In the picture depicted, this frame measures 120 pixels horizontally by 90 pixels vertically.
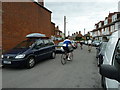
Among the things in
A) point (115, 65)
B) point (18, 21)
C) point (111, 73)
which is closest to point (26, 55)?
point (115, 65)

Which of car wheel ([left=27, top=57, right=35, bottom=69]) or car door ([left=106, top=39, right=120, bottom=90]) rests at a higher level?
car door ([left=106, top=39, right=120, bottom=90])

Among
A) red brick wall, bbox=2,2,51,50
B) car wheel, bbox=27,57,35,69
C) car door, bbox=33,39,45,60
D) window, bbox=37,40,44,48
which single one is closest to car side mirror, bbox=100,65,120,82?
car wheel, bbox=27,57,35,69

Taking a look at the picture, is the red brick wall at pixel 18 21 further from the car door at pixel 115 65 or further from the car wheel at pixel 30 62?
the car door at pixel 115 65

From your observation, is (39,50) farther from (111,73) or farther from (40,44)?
(111,73)

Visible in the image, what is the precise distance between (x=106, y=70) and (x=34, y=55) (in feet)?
19.4

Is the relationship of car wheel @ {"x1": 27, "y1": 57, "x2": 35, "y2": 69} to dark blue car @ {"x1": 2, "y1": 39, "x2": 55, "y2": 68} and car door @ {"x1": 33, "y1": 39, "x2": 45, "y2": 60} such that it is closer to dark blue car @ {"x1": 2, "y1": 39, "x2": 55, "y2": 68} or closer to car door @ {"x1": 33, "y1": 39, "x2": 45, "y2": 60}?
dark blue car @ {"x1": 2, "y1": 39, "x2": 55, "y2": 68}

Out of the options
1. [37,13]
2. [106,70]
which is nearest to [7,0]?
[37,13]

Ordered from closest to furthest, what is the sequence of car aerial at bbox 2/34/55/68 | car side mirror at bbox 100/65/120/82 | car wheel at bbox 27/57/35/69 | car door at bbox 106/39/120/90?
car side mirror at bbox 100/65/120/82, car door at bbox 106/39/120/90, car aerial at bbox 2/34/55/68, car wheel at bbox 27/57/35/69

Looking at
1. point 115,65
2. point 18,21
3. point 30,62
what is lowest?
point 30,62

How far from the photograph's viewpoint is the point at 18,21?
12945 millimetres

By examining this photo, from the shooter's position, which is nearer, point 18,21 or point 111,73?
point 111,73

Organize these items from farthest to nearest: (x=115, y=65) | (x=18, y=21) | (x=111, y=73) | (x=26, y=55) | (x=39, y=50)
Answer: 1. (x=18, y=21)
2. (x=39, y=50)
3. (x=26, y=55)
4. (x=115, y=65)
5. (x=111, y=73)

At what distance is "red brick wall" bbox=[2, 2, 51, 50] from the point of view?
11352 mm

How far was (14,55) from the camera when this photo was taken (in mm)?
6281
